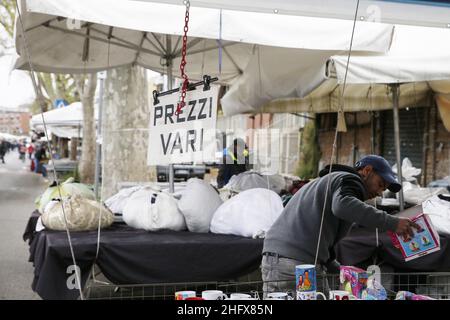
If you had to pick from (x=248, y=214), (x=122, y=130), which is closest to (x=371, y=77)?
(x=248, y=214)

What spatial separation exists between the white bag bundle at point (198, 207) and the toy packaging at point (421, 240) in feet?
7.99

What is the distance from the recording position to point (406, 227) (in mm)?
3303

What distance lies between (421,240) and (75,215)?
3149mm

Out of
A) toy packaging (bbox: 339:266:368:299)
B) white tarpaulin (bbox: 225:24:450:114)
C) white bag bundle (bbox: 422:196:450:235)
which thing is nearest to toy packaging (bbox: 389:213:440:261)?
toy packaging (bbox: 339:266:368:299)

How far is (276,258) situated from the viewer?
3824 millimetres

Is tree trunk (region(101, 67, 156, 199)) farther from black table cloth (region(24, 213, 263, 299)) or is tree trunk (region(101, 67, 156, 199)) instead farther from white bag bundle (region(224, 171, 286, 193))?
black table cloth (region(24, 213, 263, 299))

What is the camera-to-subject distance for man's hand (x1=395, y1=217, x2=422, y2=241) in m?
3.29

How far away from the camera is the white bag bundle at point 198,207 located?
5557mm

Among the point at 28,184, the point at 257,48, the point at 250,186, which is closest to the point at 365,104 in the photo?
the point at 257,48

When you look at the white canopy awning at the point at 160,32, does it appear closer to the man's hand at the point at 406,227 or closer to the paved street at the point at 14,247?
the man's hand at the point at 406,227

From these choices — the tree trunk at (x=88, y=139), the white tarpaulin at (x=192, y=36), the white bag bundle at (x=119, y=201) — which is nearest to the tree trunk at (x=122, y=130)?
the white tarpaulin at (x=192, y=36)

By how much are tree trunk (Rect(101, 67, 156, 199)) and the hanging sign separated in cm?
797

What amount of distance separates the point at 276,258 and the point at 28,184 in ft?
72.7

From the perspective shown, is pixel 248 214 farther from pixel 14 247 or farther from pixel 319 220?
pixel 14 247
